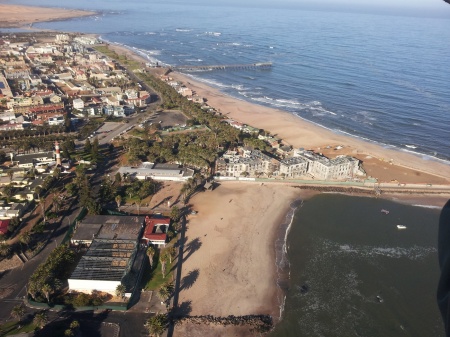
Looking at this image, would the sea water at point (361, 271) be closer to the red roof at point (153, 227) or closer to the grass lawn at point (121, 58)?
the red roof at point (153, 227)

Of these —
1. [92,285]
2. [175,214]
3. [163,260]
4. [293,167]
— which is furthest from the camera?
[293,167]

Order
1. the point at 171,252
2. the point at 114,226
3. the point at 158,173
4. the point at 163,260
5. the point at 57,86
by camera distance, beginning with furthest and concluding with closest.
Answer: the point at 57,86
the point at 158,173
the point at 114,226
the point at 171,252
the point at 163,260

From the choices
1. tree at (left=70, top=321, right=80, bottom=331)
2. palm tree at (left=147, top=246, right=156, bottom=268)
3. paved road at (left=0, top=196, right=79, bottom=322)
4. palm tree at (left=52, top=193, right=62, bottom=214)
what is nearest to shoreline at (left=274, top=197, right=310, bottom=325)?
palm tree at (left=147, top=246, right=156, bottom=268)

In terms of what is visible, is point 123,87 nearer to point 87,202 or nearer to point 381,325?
point 87,202

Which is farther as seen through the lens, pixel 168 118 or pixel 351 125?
pixel 351 125

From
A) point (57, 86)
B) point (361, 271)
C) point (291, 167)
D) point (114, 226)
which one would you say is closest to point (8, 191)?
point (114, 226)

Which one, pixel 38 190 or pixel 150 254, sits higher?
pixel 38 190

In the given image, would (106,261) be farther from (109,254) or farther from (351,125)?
(351,125)

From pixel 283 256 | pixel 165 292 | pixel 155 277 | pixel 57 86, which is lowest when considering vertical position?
pixel 283 256
